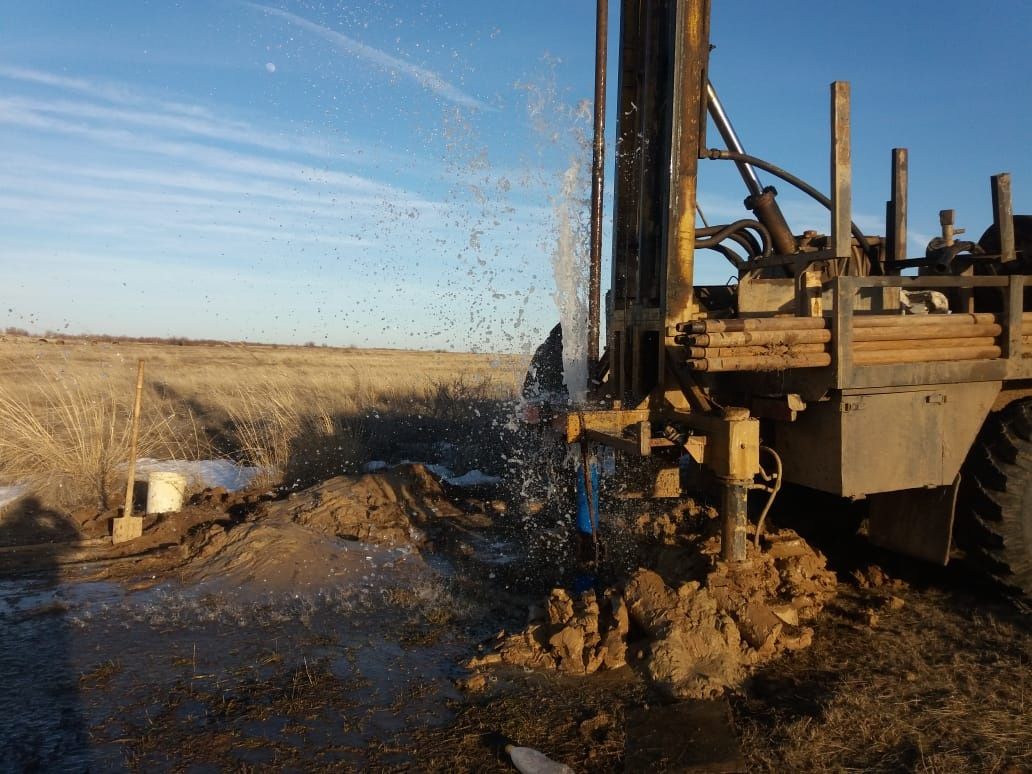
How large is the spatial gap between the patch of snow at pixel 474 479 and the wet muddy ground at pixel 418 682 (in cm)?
335

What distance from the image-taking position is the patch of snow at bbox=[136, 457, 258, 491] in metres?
8.52

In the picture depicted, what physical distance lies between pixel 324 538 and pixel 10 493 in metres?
3.88

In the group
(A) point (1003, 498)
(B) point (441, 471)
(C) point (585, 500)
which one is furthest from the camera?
(B) point (441, 471)

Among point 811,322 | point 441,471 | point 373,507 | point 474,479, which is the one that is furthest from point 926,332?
point 441,471

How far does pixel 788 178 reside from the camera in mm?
5375

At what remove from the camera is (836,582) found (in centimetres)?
505

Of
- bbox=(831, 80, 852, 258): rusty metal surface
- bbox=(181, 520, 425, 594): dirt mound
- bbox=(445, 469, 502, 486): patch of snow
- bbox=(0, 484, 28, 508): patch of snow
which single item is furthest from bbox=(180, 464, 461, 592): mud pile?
bbox=(831, 80, 852, 258): rusty metal surface

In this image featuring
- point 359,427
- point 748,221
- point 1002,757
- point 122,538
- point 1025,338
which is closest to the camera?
point 1002,757

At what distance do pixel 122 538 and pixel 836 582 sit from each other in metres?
5.57

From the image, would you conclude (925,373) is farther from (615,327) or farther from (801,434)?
(615,327)

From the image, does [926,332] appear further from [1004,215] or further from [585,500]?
[585,500]

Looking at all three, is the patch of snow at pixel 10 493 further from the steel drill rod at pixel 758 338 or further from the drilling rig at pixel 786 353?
the steel drill rod at pixel 758 338

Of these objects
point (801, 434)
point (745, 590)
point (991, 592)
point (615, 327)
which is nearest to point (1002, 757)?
point (745, 590)

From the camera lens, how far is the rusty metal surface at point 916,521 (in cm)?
456
